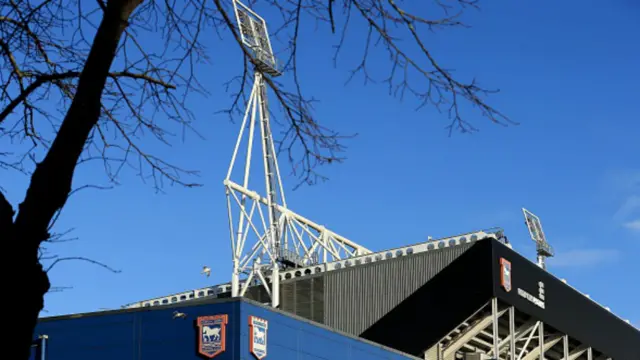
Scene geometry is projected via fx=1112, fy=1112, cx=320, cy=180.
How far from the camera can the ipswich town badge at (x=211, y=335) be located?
1499 inches

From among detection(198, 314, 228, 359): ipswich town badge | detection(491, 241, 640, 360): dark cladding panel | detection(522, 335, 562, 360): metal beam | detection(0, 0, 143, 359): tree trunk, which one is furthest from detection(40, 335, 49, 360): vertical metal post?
detection(0, 0, 143, 359): tree trunk

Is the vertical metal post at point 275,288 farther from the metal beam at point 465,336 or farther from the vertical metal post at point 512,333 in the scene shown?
the vertical metal post at point 512,333

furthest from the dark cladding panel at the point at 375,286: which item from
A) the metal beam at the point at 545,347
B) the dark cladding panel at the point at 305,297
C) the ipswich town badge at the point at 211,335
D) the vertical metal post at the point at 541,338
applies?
the ipswich town badge at the point at 211,335

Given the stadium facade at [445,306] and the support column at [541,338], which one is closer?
the stadium facade at [445,306]

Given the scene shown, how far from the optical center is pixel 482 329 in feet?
193

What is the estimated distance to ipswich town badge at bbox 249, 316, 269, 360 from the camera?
38.2m

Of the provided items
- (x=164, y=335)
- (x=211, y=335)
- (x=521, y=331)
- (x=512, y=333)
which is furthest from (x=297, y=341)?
(x=521, y=331)

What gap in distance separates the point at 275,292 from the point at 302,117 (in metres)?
52.2

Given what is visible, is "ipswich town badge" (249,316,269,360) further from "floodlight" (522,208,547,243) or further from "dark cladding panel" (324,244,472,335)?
"floodlight" (522,208,547,243)

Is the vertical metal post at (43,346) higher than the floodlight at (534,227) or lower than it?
lower

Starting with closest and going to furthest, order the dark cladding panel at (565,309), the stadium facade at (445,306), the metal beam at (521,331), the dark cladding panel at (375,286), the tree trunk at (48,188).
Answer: the tree trunk at (48,188) → the stadium facade at (445,306) → the dark cladding panel at (565,309) → the dark cladding panel at (375,286) → the metal beam at (521,331)

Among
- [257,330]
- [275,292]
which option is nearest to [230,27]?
[257,330]

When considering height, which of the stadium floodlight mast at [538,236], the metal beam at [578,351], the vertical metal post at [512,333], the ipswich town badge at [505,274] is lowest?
the vertical metal post at [512,333]

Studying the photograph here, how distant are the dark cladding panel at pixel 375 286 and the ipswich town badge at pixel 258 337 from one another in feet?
64.9
